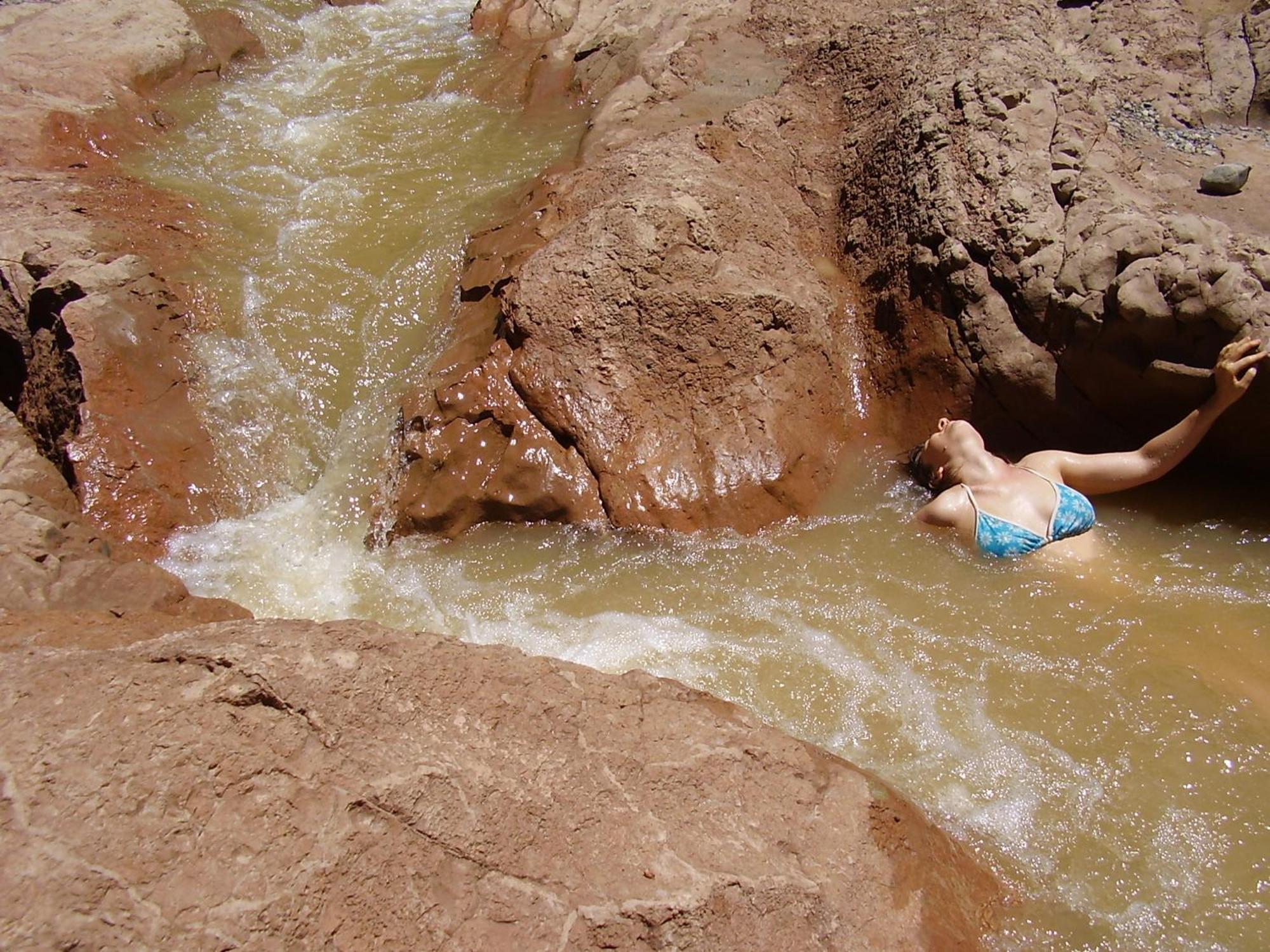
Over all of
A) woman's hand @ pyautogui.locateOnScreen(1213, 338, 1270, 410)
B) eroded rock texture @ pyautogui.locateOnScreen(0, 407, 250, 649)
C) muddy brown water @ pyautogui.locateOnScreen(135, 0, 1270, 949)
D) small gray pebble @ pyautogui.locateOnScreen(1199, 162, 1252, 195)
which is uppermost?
small gray pebble @ pyautogui.locateOnScreen(1199, 162, 1252, 195)

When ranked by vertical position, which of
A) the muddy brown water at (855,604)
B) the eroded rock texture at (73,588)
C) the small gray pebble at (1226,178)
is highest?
the small gray pebble at (1226,178)

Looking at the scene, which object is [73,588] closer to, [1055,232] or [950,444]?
[950,444]

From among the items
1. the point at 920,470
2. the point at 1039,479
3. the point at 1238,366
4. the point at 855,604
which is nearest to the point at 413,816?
the point at 855,604

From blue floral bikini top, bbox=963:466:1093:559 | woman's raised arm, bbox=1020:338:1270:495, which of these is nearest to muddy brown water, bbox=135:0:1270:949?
→ blue floral bikini top, bbox=963:466:1093:559

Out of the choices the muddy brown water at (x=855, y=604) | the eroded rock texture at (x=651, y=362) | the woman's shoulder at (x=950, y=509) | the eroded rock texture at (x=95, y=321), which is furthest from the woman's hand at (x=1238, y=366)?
the eroded rock texture at (x=95, y=321)

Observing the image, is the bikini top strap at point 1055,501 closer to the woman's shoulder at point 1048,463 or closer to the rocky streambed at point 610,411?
the woman's shoulder at point 1048,463

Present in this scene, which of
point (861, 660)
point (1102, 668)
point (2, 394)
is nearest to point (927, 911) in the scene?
point (861, 660)

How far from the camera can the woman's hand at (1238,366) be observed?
11.2ft

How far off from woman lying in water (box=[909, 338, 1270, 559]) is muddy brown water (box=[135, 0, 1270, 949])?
146mm

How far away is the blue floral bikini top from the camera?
3623mm

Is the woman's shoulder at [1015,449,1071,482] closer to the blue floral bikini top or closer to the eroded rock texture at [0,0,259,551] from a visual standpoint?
the blue floral bikini top

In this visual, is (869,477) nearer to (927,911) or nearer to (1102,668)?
(1102,668)

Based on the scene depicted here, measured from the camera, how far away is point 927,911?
2.03 meters

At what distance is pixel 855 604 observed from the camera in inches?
136
